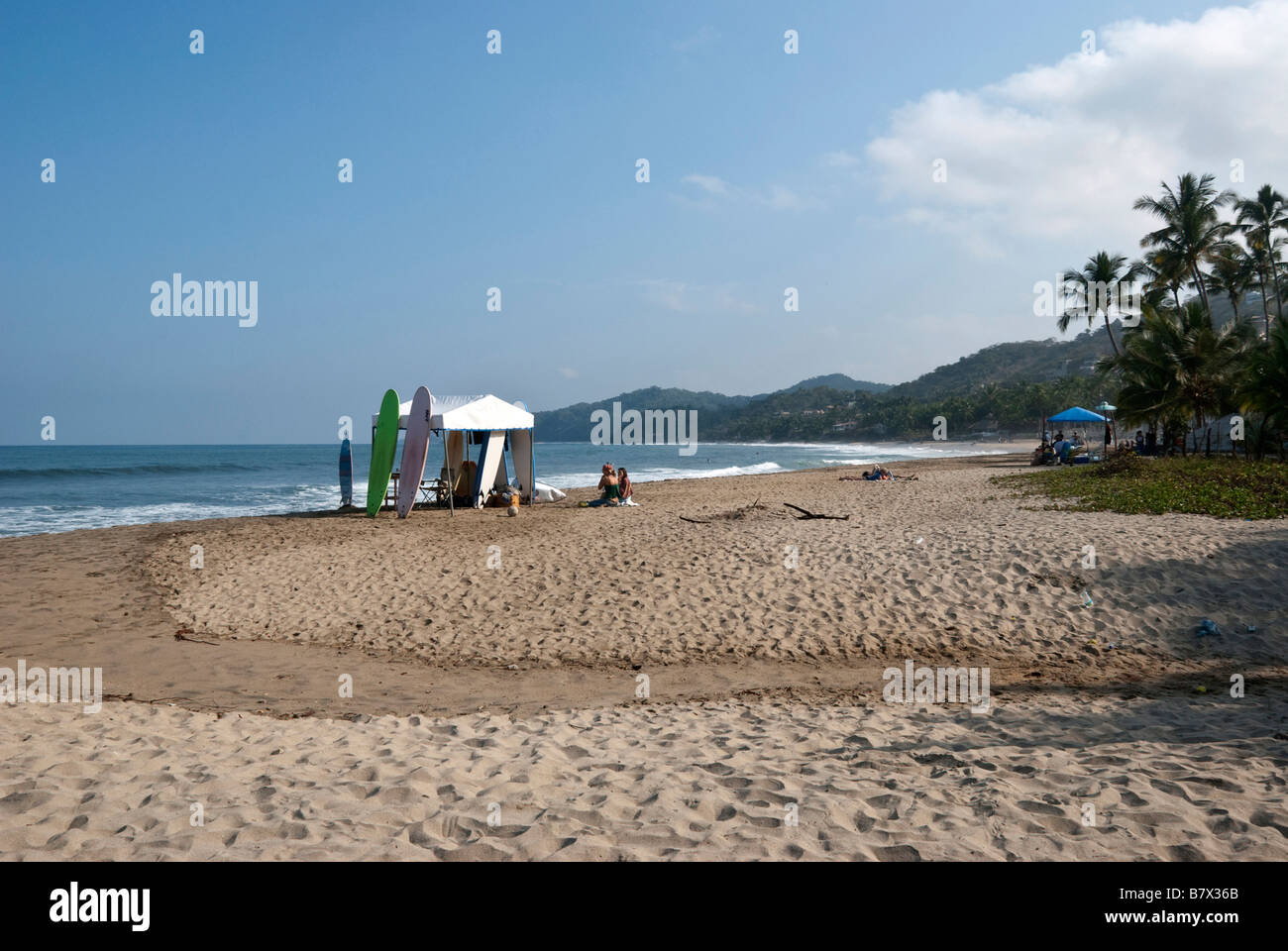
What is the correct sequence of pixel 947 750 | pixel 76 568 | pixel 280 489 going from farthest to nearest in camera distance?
pixel 280 489
pixel 76 568
pixel 947 750

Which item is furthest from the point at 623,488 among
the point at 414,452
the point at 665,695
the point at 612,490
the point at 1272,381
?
the point at 1272,381

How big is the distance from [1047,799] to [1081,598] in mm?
4785

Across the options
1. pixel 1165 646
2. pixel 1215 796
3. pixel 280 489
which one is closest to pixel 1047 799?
pixel 1215 796

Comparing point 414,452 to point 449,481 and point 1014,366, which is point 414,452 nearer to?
point 449,481

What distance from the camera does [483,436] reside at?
16656mm

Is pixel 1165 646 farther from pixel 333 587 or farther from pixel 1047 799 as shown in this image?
pixel 333 587

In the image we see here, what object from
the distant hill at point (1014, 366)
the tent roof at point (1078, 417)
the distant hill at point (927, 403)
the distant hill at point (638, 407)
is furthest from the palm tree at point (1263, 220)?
the distant hill at point (638, 407)

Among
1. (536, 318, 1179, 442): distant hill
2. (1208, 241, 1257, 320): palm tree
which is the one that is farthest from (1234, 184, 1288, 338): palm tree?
(536, 318, 1179, 442): distant hill

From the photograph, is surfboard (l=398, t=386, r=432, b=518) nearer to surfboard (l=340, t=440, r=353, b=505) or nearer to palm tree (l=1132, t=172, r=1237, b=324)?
surfboard (l=340, t=440, r=353, b=505)

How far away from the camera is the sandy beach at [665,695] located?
3.15 meters

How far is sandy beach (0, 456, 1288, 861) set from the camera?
3148 mm

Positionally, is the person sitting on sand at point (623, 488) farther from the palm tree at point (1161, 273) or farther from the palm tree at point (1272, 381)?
the palm tree at point (1161, 273)

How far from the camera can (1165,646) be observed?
6422 mm

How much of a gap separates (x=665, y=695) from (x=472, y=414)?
11036 mm
